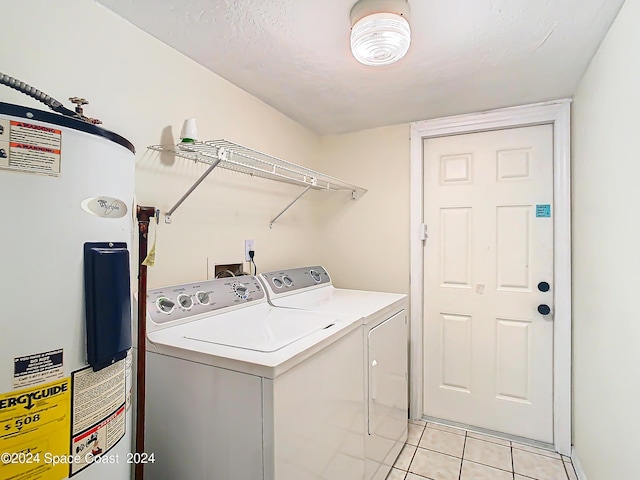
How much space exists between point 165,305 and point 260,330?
0.41 metres

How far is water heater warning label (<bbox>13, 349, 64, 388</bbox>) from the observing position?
71 centimetres

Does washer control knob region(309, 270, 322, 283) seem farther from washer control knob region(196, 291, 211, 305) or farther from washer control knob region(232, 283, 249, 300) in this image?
washer control knob region(196, 291, 211, 305)

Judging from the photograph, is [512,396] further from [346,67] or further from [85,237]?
[85,237]

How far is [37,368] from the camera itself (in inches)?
29.2

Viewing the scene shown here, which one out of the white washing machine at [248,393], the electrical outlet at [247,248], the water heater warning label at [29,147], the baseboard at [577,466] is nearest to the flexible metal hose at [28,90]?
the water heater warning label at [29,147]

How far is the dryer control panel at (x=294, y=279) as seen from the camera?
2.01m

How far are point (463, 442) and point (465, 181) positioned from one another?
179cm

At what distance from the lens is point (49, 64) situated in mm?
1157

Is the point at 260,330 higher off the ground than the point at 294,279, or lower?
lower

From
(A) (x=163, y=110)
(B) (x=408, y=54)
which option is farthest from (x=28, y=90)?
(B) (x=408, y=54)

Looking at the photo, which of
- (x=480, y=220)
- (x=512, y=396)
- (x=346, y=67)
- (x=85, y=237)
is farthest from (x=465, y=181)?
(x=85, y=237)

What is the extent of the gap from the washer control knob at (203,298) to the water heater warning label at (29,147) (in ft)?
2.96

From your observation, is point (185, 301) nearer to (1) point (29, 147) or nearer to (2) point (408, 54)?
(1) point (29, 147)

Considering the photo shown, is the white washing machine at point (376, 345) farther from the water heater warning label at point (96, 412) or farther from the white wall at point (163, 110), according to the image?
the water heater warning label at point (96, 412)
